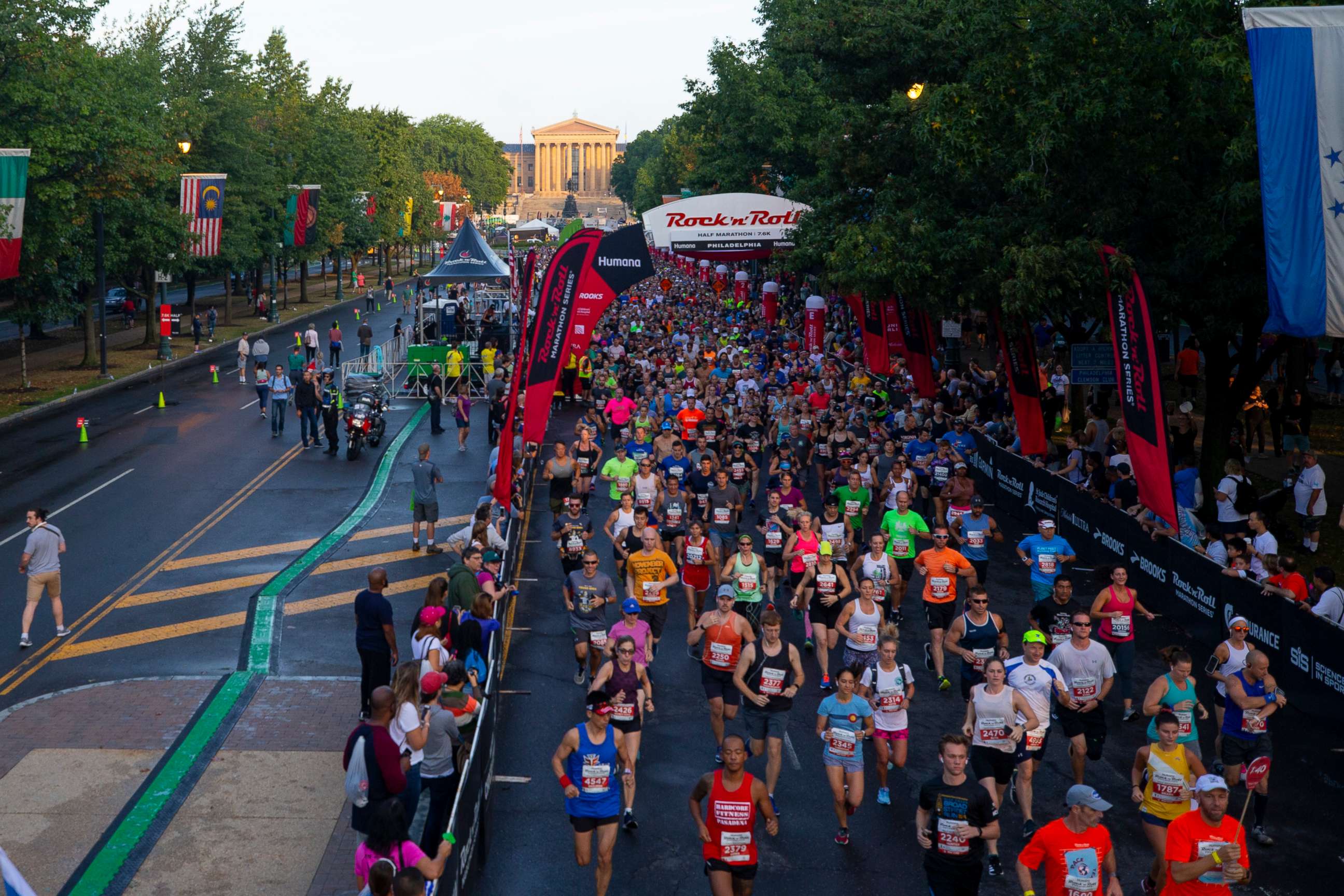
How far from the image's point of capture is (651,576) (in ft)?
44.5

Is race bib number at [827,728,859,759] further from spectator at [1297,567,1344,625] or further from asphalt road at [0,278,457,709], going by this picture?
asphalt road at [0,278,457,709]

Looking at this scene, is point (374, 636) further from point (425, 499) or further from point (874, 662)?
point (425, 499)

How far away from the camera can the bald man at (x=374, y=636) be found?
12.4 metres

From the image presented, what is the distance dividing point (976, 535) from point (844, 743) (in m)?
5.82

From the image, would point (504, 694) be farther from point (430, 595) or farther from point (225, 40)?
point (225, 40)

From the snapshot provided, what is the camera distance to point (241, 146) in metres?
55.9

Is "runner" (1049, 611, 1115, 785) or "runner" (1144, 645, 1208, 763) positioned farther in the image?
"runner" (1049, 611, 1115, 785)

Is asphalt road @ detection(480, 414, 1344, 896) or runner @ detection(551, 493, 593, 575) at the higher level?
runner @ detection(551, 493, 593, 575)

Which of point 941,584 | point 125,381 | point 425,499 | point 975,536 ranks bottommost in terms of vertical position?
point 941,584

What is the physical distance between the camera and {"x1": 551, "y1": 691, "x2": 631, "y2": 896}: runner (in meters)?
9.09

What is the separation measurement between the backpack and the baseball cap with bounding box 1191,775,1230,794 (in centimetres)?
1066

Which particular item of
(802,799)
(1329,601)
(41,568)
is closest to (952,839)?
(802,799)

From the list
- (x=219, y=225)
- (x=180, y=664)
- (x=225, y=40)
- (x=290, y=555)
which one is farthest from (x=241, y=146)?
(x=180, y=664)

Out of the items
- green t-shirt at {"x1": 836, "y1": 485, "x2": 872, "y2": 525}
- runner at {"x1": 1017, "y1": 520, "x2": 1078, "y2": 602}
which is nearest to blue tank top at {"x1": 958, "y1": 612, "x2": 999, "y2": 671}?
runner at {"x1": 1017, "y1": 520, "x2": 1078, "y2": 602}
